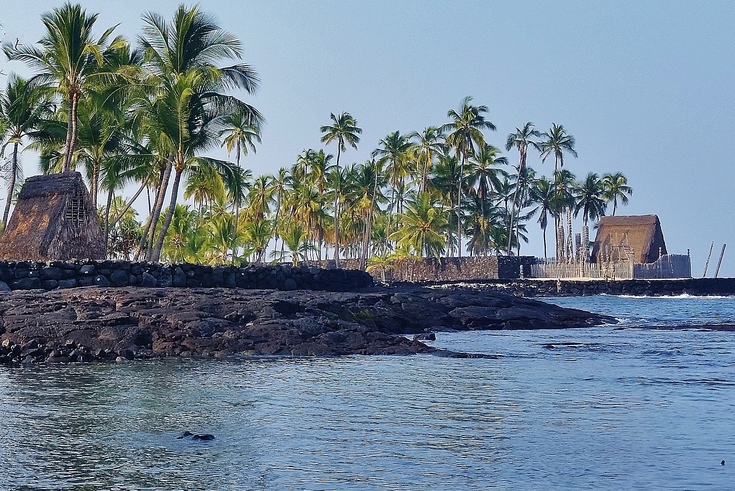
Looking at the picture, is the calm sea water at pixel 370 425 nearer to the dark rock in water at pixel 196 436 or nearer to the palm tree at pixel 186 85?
the dark rock in water at pixel 196 436

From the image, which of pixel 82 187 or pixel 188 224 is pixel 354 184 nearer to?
pixel 188 224

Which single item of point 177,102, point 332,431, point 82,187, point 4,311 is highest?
point 177,102

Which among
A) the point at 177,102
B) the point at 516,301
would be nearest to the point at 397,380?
the point at 516,301

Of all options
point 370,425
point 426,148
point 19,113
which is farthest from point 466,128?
point 370,425

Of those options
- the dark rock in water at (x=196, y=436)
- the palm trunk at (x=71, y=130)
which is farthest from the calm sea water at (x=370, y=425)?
the palm trunk at (x=71, y=130)

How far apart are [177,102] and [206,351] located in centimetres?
1617

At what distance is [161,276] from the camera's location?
2492cm

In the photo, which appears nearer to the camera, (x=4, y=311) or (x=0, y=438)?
(x=0, y=438)

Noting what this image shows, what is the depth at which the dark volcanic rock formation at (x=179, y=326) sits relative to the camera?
46.8 ft

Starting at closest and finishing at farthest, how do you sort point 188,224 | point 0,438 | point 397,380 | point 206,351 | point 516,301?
point 0,438, point 397,380, point 206,351, point 516,301, point 188,224

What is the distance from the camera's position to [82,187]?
26531mm

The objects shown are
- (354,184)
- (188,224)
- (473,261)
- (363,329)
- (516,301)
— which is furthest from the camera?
(354,184)

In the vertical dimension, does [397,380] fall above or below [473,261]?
below

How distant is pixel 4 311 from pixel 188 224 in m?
34.7
